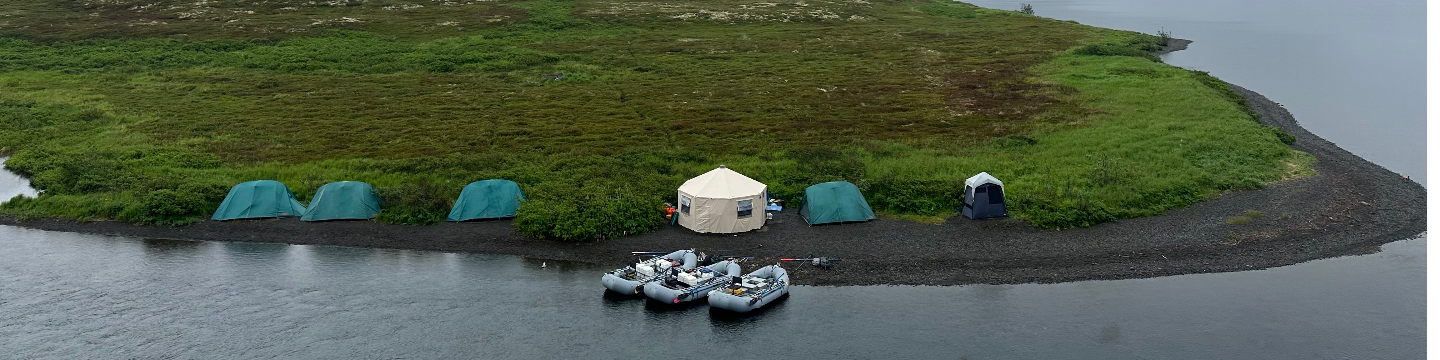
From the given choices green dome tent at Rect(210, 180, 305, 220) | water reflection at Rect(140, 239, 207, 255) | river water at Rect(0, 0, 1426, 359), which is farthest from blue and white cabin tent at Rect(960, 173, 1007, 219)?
water reflection at Rect(140, 239, 207, 255)

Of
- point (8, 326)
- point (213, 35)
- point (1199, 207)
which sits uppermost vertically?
point (213, 35)

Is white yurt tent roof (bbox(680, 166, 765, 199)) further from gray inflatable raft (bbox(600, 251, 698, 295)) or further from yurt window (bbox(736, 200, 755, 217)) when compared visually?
gray inflatable raft (bbox(600, 251, 698, 295))

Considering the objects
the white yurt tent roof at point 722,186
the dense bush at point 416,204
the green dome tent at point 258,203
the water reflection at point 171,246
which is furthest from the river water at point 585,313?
the white yurt tent roof at point 722,186

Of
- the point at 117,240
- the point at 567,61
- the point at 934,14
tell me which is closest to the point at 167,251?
the point at 117,240

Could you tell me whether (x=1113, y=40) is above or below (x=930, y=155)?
above

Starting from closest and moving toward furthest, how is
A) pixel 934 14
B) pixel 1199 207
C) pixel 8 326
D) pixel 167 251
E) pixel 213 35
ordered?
pixel 8 326
pixel 167 251
pixel 1199 207
pixel 213 35
pixel 934 14

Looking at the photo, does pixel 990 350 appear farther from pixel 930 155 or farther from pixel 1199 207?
pixel 930 155
